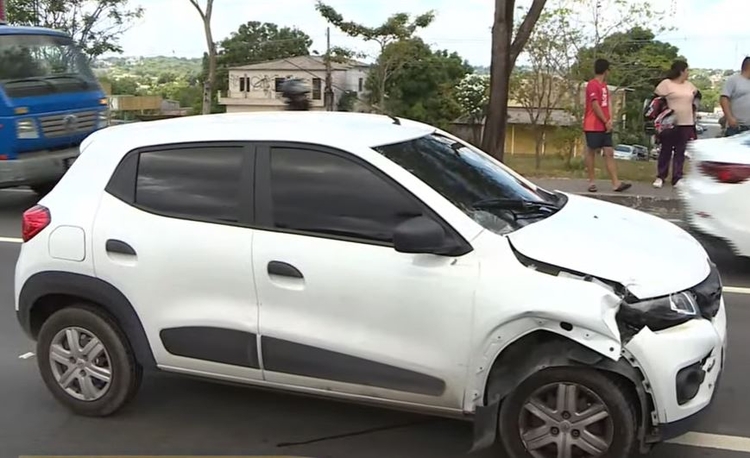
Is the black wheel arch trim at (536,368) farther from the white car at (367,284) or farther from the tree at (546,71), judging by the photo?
the tree at (546,71)

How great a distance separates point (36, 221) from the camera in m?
4.57

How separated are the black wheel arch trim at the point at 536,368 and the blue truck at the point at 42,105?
26.9 ft

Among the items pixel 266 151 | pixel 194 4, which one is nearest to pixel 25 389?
pixel 266 151

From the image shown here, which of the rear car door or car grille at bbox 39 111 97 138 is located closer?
the rear car door

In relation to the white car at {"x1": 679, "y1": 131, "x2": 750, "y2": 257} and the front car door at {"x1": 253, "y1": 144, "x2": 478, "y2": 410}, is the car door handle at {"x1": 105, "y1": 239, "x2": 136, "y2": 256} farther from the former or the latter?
the white car at {"x1": 679, "y1": 131, "x2": 750, "y2": 257}

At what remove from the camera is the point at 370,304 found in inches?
151

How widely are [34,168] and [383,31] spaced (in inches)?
1132

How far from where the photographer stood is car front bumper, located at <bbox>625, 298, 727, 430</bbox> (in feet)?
11.5

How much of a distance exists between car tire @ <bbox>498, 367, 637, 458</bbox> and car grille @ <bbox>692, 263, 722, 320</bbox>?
553 mm

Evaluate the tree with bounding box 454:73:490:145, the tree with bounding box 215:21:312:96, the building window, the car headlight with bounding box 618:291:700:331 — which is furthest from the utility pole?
the car headlight with bounding box 618:291:700:331

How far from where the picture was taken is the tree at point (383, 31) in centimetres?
3728

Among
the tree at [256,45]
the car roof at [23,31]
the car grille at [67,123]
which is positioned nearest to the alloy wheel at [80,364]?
the car grille at [67,123]

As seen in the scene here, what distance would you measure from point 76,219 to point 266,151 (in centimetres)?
111

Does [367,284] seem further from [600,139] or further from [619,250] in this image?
[600,139]
